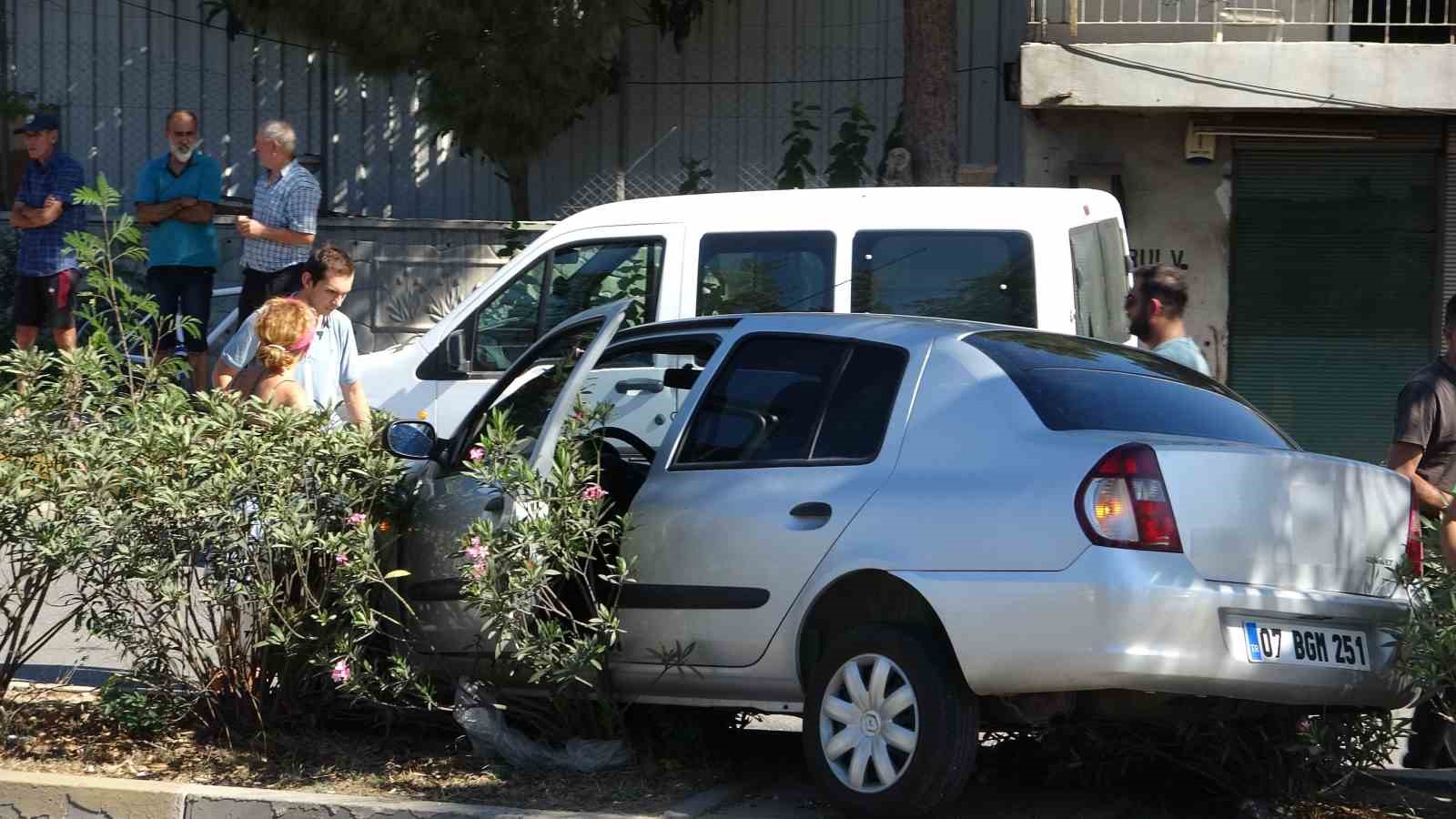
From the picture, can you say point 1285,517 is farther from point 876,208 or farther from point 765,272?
point 765,272

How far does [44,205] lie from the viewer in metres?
11.2

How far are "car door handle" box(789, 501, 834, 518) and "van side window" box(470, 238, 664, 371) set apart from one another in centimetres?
349

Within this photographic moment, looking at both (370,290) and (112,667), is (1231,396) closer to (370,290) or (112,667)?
(112,667)

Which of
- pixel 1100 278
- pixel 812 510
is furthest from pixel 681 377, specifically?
pixel 1100 278

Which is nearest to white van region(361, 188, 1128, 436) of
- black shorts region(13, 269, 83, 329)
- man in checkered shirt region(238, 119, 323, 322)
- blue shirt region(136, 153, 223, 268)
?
man in checkered shirt region(238, 119, 323, 322)

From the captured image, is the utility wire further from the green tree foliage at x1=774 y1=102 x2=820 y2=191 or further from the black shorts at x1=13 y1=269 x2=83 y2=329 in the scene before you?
the black shorts at x1=13 y1=269 x2=83 y2=329

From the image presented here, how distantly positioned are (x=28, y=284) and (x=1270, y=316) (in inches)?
372

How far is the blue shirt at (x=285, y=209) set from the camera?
9.75 m

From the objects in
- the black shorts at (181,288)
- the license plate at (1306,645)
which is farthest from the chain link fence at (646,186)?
the license plate at (1306,645)

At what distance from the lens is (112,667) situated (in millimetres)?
7844

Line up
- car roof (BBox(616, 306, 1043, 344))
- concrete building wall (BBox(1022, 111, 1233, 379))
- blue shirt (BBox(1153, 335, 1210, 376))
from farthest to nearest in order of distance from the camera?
1. concrete building wall (BBox(1022, 111, 1233, 379))
2. blue shirt (BBox(1153, 335, 1210, 376))
3. car roof (BBox(616, 306, 1043, 344))

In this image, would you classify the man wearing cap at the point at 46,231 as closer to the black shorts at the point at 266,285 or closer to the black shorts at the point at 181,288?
the black shorts at the point at 181,288

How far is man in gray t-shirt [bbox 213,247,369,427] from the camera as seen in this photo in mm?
A: 7465

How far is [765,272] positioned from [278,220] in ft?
9.70
